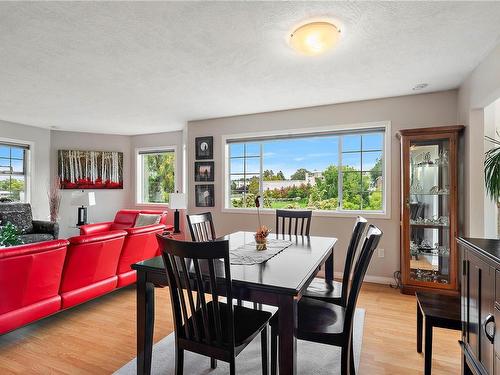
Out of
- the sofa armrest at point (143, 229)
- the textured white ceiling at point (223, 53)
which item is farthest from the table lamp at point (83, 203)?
the sofa armrest at point (143, 229)

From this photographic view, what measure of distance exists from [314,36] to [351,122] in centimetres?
211

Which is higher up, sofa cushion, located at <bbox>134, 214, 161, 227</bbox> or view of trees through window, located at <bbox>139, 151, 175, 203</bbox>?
view of trees through window, located at <bbox>139, 151, 175, 203</bbox>

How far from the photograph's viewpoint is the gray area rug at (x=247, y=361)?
1981 mm

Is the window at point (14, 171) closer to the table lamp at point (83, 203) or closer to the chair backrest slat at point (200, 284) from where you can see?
the table lamp at point (83, 203)

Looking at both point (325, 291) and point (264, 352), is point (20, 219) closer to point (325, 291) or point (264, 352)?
point (264, 352)

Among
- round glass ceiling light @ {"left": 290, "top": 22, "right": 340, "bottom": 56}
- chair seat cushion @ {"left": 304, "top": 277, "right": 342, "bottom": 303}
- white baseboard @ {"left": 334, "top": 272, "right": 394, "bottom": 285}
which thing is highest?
round glass ceiling light @ {"left": 290, "top": 22, "right": 340, "bottom": 56}

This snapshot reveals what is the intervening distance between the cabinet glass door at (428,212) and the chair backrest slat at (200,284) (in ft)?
9.03

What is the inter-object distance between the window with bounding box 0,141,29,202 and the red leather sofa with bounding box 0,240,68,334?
13.4 ft

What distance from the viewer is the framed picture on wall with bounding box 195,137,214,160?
4.89 metres

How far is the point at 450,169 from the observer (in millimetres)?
3207

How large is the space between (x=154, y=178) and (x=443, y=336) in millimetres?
5712

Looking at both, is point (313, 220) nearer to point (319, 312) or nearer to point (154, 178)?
point (319, 312)

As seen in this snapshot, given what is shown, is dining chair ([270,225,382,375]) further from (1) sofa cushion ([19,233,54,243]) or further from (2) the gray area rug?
(1) sofa cushion ([19,233,54,243])

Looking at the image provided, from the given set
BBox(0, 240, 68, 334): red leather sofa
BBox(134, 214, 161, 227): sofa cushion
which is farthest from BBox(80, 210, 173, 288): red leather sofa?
BBox(134, 214, 161, 227): sofa cushion
